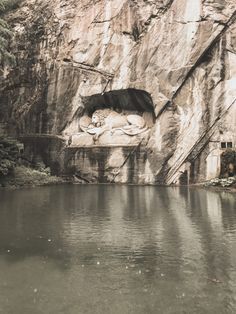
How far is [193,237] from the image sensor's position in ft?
26.0

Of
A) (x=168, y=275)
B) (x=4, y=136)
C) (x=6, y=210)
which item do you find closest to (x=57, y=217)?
(x=6, y=210)

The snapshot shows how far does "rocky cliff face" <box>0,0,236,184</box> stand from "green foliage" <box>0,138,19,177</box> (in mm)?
2488

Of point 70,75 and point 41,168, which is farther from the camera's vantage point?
point 70,75

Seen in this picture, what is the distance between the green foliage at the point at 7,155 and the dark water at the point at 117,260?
7.15 metres

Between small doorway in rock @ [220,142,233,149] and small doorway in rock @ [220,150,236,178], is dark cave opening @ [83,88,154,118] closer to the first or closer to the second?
small doorway in rock @ [220,142,233,149]

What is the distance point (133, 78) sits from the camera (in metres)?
22.5

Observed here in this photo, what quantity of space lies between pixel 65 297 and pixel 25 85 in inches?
820

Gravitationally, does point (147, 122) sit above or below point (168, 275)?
above

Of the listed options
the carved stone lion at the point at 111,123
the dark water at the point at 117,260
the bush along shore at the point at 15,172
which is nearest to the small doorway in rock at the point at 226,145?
the carved stone lion at the point at 111,123

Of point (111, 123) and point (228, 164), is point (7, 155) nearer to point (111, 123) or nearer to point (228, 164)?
point (111, 123)

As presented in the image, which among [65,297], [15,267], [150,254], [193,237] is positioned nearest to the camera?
[65,297]

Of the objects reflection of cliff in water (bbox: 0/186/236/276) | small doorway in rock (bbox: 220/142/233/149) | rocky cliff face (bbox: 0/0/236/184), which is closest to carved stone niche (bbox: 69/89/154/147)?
rocky cliff face (bbox: 0/0/236/184)

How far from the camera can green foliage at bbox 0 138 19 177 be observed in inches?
719

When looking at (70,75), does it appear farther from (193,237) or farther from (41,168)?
(193,237)
